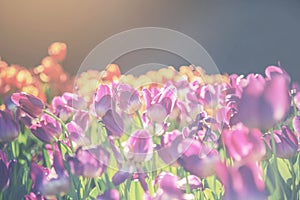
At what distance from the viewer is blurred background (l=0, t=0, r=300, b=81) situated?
1089mm

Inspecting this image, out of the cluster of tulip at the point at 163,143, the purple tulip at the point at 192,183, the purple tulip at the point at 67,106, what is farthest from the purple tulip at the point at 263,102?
the purple tulip at the point at 67,106

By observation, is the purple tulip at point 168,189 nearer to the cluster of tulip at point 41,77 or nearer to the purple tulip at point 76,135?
the purple tulip at point 76,135

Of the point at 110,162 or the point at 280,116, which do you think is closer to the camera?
the point at 280,116

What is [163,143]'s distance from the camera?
726mm

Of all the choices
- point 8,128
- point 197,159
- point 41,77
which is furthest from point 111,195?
point 41,77

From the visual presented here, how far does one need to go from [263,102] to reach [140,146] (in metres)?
0.19

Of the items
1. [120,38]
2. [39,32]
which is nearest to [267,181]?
[120,38]

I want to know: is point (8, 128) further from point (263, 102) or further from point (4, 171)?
point (263, 102)

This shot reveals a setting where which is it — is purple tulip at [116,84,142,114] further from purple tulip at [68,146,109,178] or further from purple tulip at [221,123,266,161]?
purple tulip at [221,123,266,161]

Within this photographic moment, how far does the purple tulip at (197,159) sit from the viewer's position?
65 centimetres

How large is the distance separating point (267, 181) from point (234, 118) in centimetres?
10

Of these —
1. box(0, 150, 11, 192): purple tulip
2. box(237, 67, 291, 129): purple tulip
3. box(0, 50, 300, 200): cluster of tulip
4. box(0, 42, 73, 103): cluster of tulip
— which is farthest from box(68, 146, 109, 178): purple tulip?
box(0, 42, 73, 103): cluster of tulip

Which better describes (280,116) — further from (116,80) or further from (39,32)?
(39,32)

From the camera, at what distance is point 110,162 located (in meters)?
0.76
